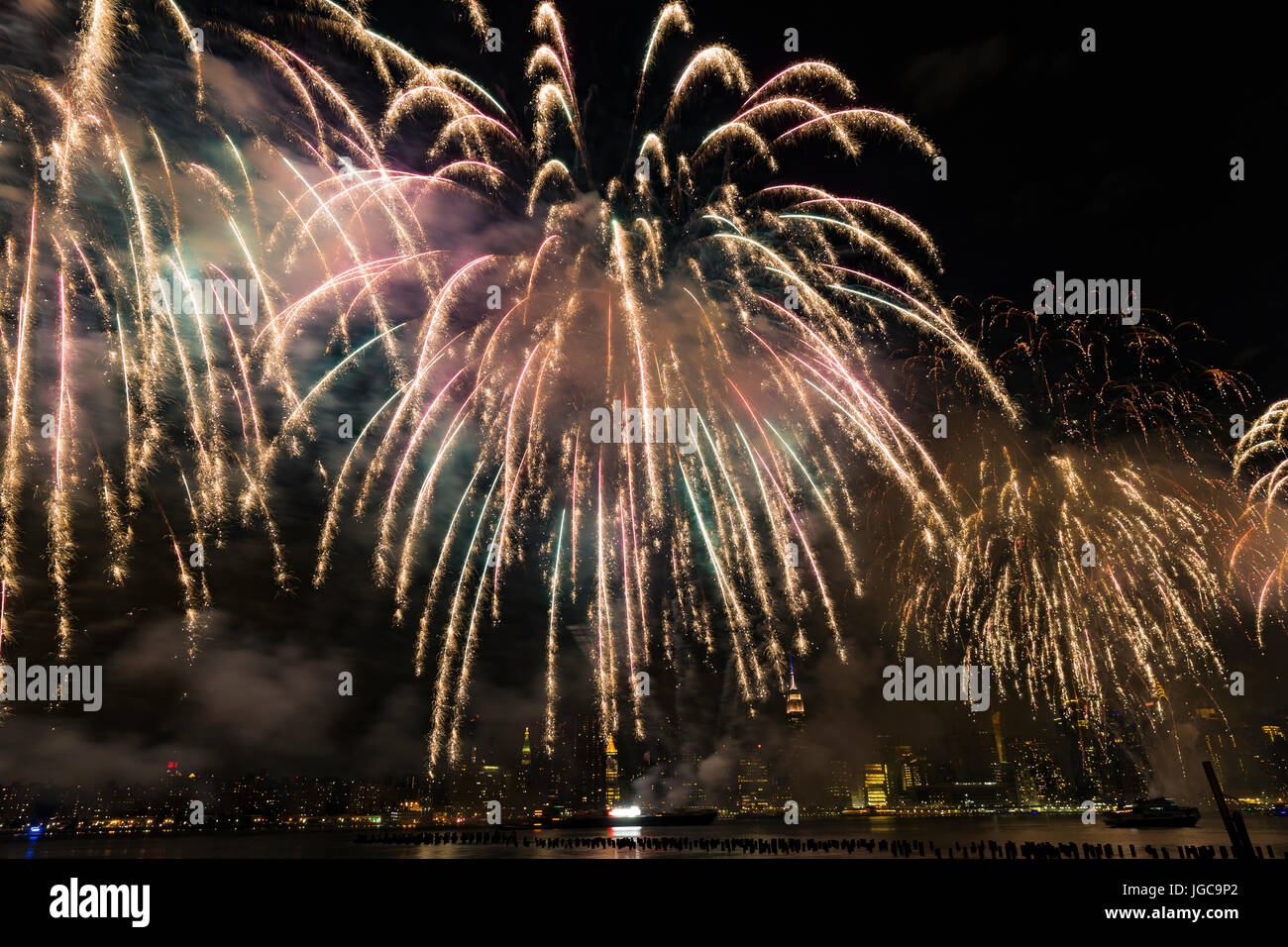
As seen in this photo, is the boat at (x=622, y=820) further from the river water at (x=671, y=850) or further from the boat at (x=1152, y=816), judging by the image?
the boat at (x=1152, y=816)

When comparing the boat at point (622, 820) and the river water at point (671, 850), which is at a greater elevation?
the river water at point (671, 850)

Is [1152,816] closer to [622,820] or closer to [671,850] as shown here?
[671,850]

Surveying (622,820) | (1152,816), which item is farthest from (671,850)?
(1152,816)

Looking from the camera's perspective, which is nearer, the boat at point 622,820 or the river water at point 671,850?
the river water at point 671,850

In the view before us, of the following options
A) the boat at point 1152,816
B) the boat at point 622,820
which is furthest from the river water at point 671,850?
the boat at point 622,820

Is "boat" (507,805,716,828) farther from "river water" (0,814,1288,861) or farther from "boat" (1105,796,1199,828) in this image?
"boat" (1105,796,1199,828)

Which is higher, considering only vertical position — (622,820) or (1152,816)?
(1152,816)

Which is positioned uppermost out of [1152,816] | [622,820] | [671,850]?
[671,850]

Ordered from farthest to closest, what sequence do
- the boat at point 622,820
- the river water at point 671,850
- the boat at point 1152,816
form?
the boat at point 622,820 < the boat at point 1152,816 < the river water at point 671,850
